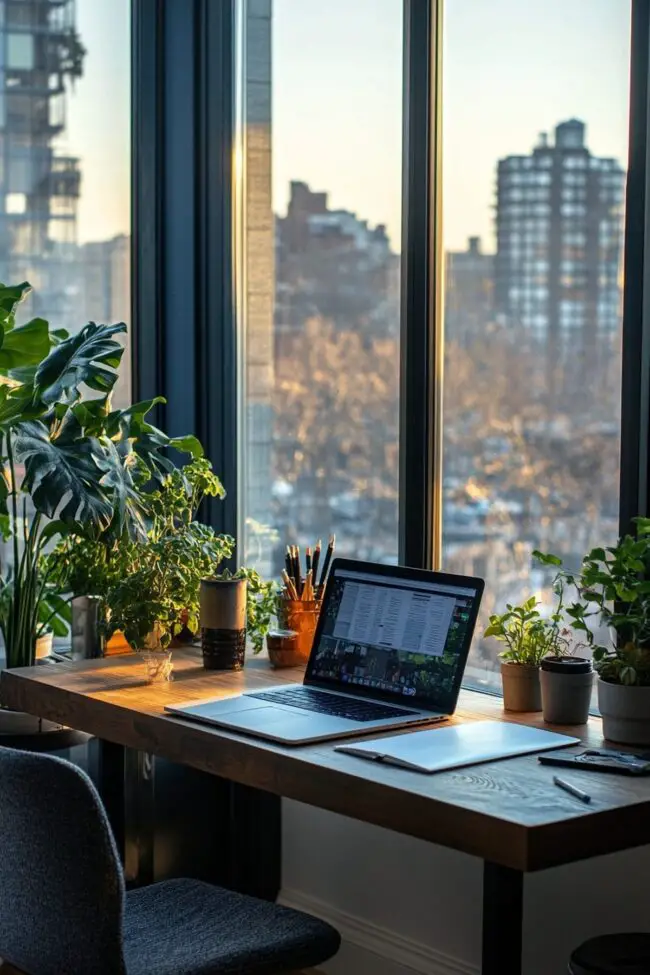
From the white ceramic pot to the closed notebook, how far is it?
0.07 meters

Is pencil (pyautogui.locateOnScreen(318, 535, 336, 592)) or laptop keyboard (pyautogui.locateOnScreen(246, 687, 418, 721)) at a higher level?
pencil (pyautogui.locateOnScreen(318, 535, 336, 592))

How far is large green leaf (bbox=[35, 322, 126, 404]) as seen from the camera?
9.21 ft

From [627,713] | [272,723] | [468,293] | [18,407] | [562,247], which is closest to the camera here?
[627,713]

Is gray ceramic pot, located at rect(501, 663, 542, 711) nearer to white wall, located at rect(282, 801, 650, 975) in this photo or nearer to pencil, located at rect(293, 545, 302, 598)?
white wall, located at rect(282, 801, 650, 975)

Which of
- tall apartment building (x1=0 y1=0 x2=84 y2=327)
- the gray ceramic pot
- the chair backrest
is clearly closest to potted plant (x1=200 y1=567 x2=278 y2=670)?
the gray ceramic pot

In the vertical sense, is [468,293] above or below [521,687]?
above

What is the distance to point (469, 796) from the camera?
180cm

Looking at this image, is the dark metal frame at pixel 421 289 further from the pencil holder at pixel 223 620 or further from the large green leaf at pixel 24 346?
the large green leaf at pixel 24 346

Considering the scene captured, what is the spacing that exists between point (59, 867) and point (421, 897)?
1199 mm

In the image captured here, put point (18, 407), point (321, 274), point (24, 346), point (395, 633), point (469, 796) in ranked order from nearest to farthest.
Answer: point (469, 796)
point (395, 633)
point (18, 407)
point (24, 346)
point (321, 274)

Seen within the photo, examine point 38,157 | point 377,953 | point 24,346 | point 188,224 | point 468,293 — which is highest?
point 38,157

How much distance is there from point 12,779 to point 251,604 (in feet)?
3.54

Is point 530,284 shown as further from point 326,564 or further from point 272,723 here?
point 272,723

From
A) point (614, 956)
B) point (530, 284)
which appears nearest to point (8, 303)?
point (530, 284)
